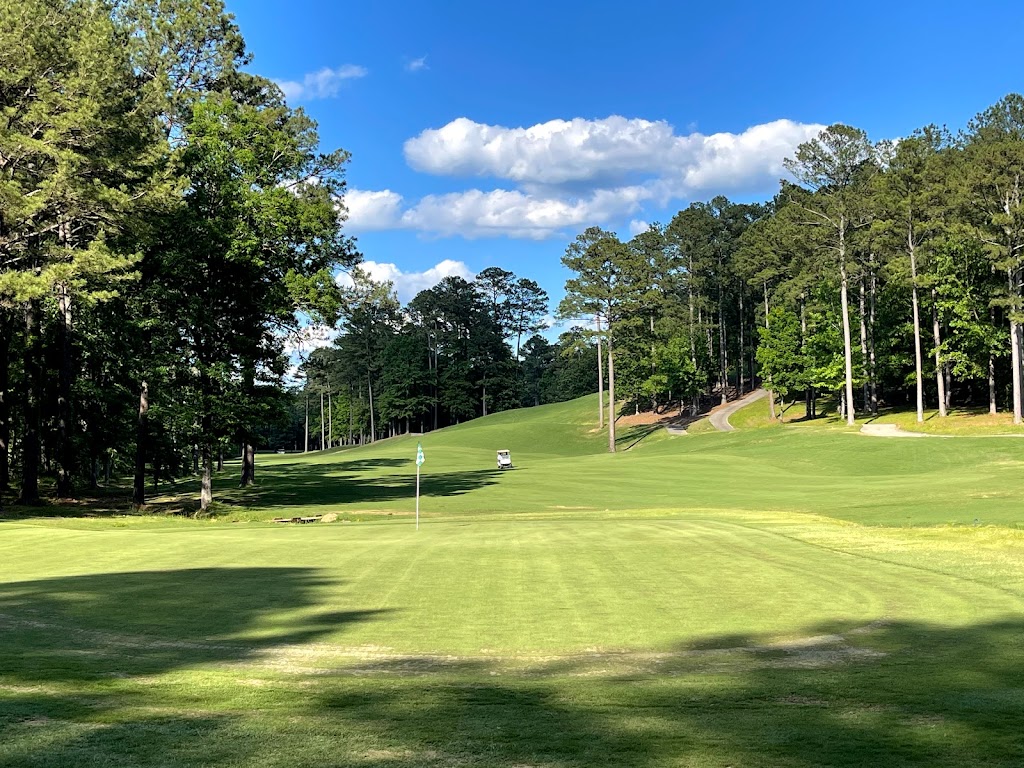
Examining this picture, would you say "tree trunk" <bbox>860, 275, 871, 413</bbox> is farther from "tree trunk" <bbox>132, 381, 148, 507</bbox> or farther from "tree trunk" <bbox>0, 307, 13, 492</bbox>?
"tree trunk" <bbox>0, 307, 13, 492</bbox>

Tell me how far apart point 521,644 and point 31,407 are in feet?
114

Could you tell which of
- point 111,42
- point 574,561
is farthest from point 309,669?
point 111,42

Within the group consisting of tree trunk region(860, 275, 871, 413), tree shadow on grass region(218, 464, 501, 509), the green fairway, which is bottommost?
tree shadow on grass region(218, 464, 501, 509)

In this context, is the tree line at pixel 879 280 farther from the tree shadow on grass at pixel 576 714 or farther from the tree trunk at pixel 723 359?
the tree shadow on grass at pixel 576 714

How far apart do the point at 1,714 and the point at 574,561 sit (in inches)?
389

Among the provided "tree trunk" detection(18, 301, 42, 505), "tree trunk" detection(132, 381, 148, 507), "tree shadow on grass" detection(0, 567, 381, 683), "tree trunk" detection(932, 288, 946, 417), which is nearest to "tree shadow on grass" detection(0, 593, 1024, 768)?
"tree shadow on grass" detection(0, 567, 381, 683)

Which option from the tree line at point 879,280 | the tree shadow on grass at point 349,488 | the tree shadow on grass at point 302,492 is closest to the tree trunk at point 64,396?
the tree shadow on grass at point 302,492

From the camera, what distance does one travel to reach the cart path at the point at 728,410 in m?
73.2

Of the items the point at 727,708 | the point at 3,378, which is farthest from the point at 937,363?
the point at 727,708

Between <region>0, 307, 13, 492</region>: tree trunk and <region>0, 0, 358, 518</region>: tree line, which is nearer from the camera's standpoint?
<region>0, 0, 358, 518</region>: tree line

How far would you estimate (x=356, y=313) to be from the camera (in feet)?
128

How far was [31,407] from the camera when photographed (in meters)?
35.2

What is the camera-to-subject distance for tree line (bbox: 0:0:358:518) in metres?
26.1

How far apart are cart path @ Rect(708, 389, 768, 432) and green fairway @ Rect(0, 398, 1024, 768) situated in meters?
52.2
